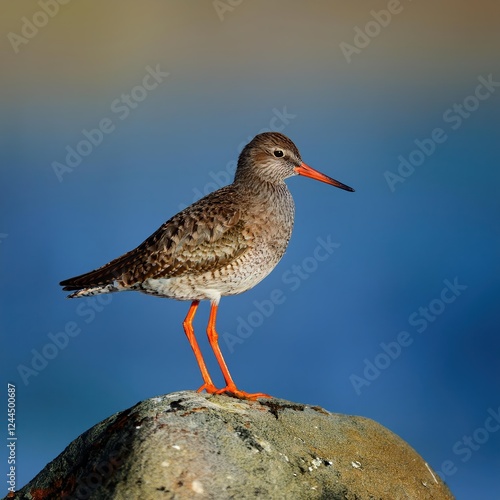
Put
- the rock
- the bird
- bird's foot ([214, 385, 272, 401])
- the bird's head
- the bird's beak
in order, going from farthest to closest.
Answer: the bird's beak
the bird's head
the bird
bird's foot ([214, 385, 272, 401])
the rock

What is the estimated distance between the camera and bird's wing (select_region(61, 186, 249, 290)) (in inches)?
339

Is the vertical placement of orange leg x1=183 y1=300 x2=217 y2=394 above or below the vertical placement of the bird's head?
below

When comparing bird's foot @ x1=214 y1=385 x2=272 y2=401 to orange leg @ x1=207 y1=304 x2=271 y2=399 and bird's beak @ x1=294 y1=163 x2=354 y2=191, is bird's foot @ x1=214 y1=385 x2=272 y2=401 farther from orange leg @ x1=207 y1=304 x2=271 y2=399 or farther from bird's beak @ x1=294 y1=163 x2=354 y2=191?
bird's beak @ x1=294 y1=163 x2=354 y2=191

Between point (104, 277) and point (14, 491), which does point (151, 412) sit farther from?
point (104, 277)

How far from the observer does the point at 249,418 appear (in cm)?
657

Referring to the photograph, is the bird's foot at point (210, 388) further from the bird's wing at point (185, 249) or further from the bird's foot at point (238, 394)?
the bird's wing at point (185, 249)

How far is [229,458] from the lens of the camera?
5914 millimetres

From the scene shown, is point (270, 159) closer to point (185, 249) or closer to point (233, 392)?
point (185, 249)

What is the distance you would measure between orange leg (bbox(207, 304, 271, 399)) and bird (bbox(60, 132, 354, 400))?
1cm

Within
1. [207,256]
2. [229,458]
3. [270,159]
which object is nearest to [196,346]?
[207,256]

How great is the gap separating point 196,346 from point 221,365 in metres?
0.61

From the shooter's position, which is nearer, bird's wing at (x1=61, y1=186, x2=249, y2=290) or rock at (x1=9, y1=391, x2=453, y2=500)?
rock at (x1=9, y1=391, x2=453, y2=500)

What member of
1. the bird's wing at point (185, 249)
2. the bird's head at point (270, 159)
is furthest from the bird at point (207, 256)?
the bird's head at point (270, 159)

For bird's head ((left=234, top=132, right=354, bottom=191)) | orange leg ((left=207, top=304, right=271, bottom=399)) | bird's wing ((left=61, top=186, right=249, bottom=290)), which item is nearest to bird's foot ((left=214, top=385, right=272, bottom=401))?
orange leg ((left=207, top=304, right=271, bottom=399))
